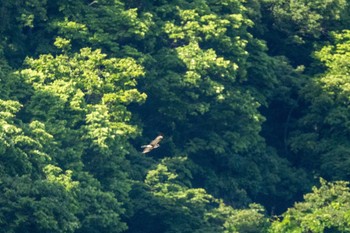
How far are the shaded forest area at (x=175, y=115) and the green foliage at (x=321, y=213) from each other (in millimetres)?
44

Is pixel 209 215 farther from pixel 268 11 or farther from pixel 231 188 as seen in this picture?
pixel 268 11

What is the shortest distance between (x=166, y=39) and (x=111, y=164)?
772 cm

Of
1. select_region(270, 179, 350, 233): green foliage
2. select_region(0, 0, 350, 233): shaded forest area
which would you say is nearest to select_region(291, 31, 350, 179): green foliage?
select_region(0, 0, 350, 233): shaded forest area

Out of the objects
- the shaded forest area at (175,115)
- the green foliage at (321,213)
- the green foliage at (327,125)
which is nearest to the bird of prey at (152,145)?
the shaded forest area at (175,115)

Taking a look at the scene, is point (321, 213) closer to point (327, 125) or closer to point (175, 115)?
point (175, 115)

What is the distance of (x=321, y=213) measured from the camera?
6288 cm

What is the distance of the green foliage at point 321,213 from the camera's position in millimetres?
62500

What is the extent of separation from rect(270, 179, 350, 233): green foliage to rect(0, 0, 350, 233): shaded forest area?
0.15 ft

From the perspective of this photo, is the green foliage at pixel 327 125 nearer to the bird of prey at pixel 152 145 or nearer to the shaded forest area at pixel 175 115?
the shaded forest area at pixel 175 115

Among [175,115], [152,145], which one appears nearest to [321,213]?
[152,145]

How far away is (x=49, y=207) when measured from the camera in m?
55.9

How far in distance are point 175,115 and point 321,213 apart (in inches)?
249

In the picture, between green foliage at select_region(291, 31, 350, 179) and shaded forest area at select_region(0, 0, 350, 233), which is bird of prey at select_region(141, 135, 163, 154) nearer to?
shaded forest area at select_region(0, 0, 350, 233)

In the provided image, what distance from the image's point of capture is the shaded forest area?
59.0m
